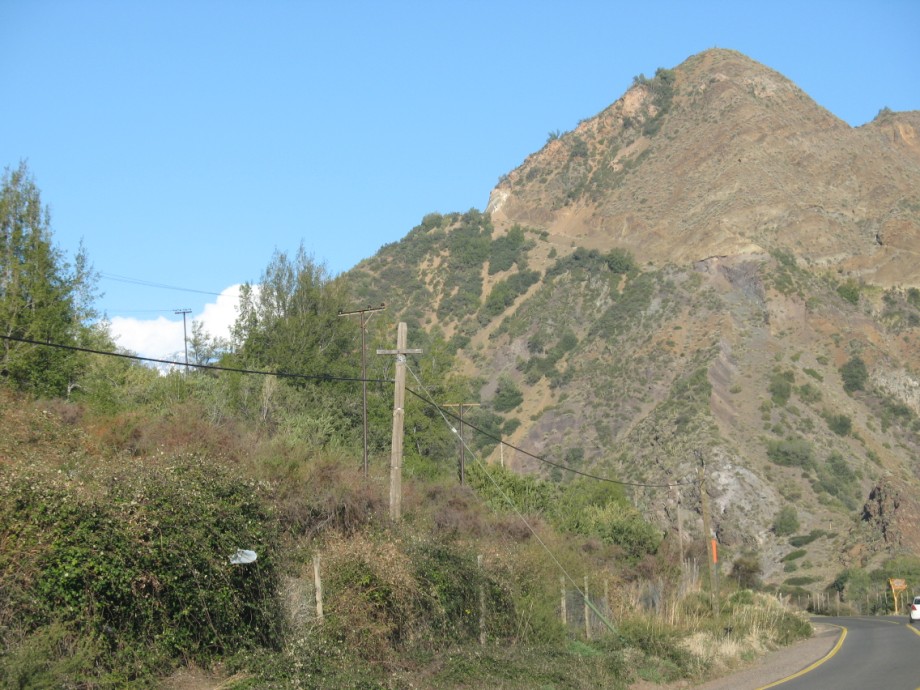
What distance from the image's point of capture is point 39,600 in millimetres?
10992

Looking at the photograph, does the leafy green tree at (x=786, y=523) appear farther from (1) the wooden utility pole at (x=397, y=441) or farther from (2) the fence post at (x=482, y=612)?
(1) the wooden utility pole at (x=397, y=441)

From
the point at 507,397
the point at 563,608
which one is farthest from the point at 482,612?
the point at 507,397

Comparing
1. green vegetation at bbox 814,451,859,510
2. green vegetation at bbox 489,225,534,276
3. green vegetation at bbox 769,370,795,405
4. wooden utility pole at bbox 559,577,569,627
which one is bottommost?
wooden utility pole at bbox 559,577,569,627

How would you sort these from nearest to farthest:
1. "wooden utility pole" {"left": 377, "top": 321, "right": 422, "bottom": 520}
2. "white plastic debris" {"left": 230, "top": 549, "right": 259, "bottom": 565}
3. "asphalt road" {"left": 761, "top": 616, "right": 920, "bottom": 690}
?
1. "white plastic debris" {"left": 230, "top": 549, "right": 259, "bottom": 565}
2. "asphalt road" {"left": 761, "top": 616, "right": 920, "bottom": 690}
3. "wooden utility pole" {"left": 377, "top": 321, "right": 422, "bottom": 520}

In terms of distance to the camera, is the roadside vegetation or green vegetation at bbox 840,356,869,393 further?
green vegetation at bbox 840,356,869,393

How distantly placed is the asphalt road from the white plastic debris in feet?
34.7

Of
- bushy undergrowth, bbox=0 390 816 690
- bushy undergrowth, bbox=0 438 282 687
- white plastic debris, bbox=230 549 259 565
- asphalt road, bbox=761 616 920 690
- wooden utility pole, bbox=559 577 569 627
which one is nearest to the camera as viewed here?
bushy undergrowth, bbox=0 438 282 687

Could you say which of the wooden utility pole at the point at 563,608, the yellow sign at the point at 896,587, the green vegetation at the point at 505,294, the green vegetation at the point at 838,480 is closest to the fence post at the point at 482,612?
the wooden utility pole at the point at 563,608

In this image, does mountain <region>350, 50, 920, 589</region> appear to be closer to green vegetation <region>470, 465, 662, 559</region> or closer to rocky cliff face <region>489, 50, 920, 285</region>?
rocky cliff face <region>489, 50, 920, 285</region>

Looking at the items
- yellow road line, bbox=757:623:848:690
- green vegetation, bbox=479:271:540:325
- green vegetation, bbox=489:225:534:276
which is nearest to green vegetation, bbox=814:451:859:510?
yellow road line, bbox=757:623:848:690

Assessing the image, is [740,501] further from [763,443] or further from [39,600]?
[39,600]

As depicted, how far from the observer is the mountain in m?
65.4

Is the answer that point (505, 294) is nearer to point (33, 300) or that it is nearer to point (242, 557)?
point (33, 300)

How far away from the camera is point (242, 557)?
1372cm
